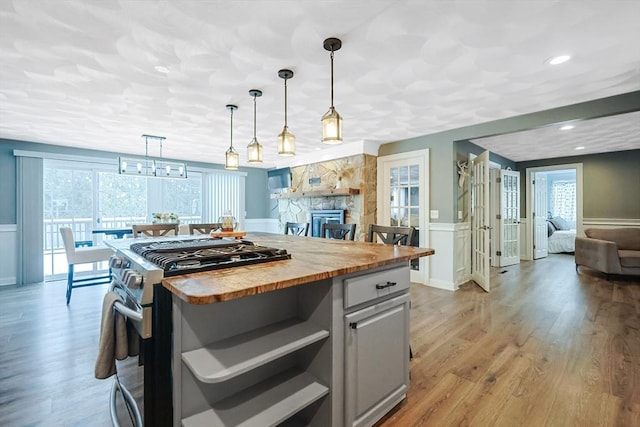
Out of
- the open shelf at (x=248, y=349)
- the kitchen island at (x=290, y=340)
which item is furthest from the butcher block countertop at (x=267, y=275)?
the open shelf at (x=248, y=349)

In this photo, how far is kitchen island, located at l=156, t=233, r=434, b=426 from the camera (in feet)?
3.68

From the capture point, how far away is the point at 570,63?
7.35ft

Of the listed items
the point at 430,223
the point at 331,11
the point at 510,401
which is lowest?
the point at 510,401

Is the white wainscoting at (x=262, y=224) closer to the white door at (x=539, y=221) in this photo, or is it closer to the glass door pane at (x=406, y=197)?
the glass door pane at (x=406, y=197)

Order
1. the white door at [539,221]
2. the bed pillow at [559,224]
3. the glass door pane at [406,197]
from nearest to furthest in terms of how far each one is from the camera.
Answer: the glass door pane at [406,197], the white door at [539,221], the bed pillow at [559,224]

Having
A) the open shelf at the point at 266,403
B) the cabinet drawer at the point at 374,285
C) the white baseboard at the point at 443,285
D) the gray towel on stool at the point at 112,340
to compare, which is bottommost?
the white baseboard at the point at 443,285

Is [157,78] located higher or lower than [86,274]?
higher

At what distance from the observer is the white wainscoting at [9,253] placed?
444 centimetres

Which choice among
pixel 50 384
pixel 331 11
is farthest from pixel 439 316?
pixel 50 384

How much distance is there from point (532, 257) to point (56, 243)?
917 cm

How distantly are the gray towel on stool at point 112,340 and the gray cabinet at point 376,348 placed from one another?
0.97 meters

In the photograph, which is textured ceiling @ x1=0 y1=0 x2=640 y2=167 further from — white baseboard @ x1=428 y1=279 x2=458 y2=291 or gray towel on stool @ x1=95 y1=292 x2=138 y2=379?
white baseboard @ x1=428 y1=279 x2=458 y2=291

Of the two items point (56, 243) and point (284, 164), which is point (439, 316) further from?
point (56, 243)

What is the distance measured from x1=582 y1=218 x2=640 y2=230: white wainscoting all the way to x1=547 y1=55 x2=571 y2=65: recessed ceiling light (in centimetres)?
557
